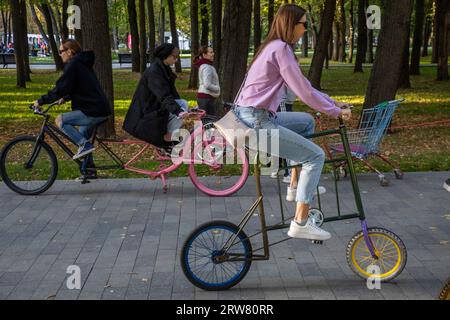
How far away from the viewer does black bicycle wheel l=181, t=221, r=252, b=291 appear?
184 inches

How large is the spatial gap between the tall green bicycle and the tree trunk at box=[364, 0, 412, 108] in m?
7.96

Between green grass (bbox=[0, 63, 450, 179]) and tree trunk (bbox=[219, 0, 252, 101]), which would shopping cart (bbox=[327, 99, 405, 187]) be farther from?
tree trunk (bbox=[219, 0, 252, 101])

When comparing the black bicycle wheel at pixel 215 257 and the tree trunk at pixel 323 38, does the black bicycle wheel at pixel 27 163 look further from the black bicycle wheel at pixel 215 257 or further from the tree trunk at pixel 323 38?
the tree trunk at pixel 323 38

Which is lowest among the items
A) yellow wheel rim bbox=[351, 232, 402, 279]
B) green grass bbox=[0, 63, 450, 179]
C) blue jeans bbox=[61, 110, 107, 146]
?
green grass bbox=[0, 63, 450, 179]

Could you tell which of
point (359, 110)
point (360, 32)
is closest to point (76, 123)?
point (359, 110)

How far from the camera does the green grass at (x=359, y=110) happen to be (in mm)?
10013

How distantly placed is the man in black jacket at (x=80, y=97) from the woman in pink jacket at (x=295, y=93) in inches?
142

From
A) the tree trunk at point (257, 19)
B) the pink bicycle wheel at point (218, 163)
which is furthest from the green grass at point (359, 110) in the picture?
the tree trunk at point (257, 19)

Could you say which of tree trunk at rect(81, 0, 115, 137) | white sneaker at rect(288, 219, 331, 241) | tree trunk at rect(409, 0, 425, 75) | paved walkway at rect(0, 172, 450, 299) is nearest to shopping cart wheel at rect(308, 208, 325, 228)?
white sneaker at rect(288, 219, 331, 241)

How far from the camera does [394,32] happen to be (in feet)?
40.6

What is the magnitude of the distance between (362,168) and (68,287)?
18.1 feet

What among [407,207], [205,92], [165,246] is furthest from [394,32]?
[165,246]

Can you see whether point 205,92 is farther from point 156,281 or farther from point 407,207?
point 156,281

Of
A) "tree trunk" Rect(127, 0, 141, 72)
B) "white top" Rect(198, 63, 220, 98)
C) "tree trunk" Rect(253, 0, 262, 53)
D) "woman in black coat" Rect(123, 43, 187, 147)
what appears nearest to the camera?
"woman in black coat" Rect(123, 43, 187, 147)
